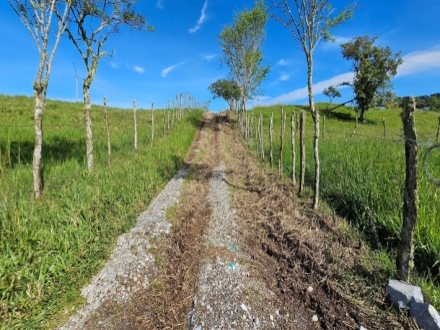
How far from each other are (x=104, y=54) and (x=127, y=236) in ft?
25.6

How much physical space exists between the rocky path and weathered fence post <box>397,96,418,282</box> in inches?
29.0

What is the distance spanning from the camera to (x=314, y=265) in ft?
12.9

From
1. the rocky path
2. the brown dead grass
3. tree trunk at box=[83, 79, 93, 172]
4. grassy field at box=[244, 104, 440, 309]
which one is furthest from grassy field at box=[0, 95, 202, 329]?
grassy field at box=[244, 104, 440, 309]

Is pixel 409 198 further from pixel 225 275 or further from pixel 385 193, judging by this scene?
pixel 225 275

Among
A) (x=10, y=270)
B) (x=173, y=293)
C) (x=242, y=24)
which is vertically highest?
(x=242, y=24)

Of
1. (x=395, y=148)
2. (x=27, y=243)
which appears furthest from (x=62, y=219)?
(x=395, y=148)

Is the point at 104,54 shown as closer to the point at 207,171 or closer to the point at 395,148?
the point at 207,171

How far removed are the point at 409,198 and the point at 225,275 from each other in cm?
308

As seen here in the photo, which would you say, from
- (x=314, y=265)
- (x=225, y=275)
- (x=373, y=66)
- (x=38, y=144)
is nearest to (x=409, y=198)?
(x=314, y=265)

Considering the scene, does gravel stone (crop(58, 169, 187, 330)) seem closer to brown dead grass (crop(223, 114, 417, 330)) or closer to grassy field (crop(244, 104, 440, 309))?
brown dead grass (crop(223, 114, 417, 330))

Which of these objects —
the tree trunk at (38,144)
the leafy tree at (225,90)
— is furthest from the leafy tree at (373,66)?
the tree trunk at (38,144)

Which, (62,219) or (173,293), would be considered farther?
(62,219)

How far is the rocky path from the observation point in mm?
3111

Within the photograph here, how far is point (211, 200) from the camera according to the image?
282 inches
